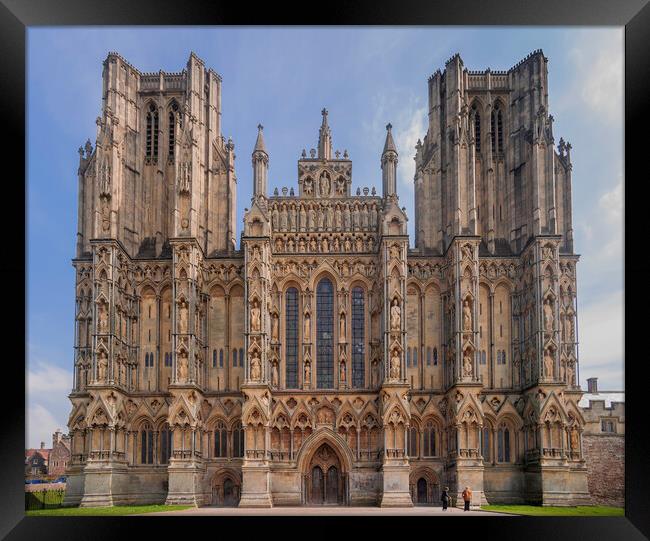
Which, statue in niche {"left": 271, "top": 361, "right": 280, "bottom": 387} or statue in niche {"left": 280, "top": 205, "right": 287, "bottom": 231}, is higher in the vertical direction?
statue in niche {"left": 280, "top": 205, "right": 287, "bottom": 231}

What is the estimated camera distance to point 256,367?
43906 mm

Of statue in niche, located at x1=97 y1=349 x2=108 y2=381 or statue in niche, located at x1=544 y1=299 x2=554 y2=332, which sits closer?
statue in niche, located at x1=97 y1=349 x2=108 y2=381

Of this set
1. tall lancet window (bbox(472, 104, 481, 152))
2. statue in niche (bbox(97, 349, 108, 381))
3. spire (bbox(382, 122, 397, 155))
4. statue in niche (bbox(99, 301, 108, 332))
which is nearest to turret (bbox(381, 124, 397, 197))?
spire (bbox(382, 122, 397, 155))

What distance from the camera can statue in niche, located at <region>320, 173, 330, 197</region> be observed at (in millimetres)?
48594

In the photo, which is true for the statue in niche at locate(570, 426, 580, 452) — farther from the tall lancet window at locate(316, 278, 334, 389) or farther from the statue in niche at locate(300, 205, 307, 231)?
the statue in niche at locate(300, 205, 307, 231)

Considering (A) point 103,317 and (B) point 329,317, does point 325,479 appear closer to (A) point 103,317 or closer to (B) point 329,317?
(B) point 329,317

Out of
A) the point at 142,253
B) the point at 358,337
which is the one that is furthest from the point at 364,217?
the point at 142,253

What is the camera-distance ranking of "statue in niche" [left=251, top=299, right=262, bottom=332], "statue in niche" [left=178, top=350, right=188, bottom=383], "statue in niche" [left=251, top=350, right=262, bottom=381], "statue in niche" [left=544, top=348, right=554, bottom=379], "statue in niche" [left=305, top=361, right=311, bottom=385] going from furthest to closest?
"statue in niche" [left=305, top=361, right=311, bottom=385]
"statue in niche" [left=251, top=299, right=262, bottom=332]
"statue in niche" [left=178, top=350, right=188, bottom=383]
"statue in niche" [left=544, top=348, right=554, bottom=379]
"statue in niche" [left=251, top=350, right=262, bottom=381]

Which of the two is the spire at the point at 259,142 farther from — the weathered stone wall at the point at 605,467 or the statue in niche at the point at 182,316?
the weathered stone wall at the point at 605,467

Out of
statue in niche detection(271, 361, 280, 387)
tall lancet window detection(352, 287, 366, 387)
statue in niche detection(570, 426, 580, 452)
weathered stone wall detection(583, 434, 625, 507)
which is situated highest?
tall lancet window detection(352, 287, 366, 387)

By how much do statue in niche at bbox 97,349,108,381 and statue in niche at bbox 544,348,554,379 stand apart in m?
25.4
